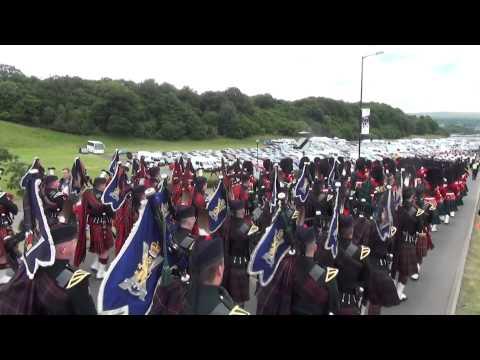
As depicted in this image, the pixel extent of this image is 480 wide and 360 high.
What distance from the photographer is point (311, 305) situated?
13.3 feet

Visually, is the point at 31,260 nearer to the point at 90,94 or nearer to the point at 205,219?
the point at 205,219

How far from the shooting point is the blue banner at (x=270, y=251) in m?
4.15

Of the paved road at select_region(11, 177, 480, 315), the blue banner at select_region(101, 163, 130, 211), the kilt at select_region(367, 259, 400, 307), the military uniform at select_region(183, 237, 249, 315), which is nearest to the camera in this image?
the military uniform at select_region(183, 237, 249, 315)

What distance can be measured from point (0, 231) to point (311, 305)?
6056 mm

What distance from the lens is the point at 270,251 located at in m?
4.20

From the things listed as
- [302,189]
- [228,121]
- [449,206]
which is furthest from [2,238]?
[228,121]

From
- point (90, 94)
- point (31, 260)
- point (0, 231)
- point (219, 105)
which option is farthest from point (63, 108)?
point (31, 260)

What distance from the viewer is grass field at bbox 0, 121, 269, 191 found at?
3375 centimetres

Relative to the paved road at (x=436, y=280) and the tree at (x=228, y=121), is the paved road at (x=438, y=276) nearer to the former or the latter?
the paved road at (x=436, y=280)

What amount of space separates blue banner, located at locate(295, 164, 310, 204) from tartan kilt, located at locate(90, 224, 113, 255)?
4.91 metres

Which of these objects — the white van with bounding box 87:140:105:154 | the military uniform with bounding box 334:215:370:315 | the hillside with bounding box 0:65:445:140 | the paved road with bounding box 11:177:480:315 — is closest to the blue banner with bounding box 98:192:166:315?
the military uniform with bounding box 334:215:370:315

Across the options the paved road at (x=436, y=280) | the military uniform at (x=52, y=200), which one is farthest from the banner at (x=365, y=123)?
the military uniform at (x=52, y=200)

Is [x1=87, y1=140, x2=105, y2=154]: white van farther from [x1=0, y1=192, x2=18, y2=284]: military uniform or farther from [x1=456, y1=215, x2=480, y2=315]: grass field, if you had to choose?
[x1=456, y1=215, x2=480, y2=315]: grass field

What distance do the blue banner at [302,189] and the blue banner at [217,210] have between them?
419 centimetres
